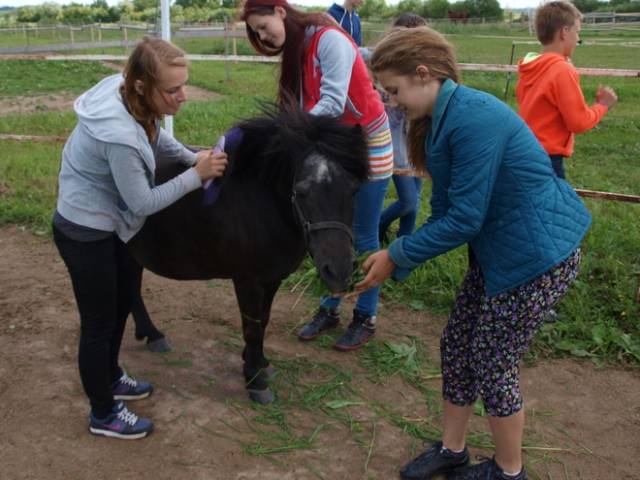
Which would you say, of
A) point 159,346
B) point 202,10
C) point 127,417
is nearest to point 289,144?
point 127,417

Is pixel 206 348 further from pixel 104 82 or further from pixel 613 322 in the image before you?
pixel 613 322

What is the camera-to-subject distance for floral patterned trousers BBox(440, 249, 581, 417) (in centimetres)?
204

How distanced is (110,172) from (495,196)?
1.52 meters

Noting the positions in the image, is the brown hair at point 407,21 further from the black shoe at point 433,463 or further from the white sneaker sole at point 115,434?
the white sneaker sole at point 115,434

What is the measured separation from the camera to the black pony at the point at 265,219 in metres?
2.33

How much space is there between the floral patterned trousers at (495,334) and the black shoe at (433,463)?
0.93 feet

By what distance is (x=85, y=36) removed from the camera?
1437 inches

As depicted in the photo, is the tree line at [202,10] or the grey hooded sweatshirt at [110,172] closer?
the grey hooded sweatshirt at [110,172]

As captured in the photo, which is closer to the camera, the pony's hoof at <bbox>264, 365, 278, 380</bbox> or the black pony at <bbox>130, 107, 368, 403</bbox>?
the black pony at <bbox>130, 107, 368, 403</bbox>

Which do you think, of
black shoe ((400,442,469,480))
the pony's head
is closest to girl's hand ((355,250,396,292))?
the pony's head

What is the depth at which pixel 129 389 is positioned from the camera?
3.06 metres

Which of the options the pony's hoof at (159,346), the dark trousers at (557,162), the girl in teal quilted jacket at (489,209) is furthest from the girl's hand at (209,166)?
the dark trousers at (557,162)

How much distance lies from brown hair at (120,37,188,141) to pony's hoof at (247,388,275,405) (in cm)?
157

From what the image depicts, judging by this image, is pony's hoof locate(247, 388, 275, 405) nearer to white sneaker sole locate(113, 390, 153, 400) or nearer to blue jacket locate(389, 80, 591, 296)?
white sneaker sole locate(113, 390, 153, 400)
